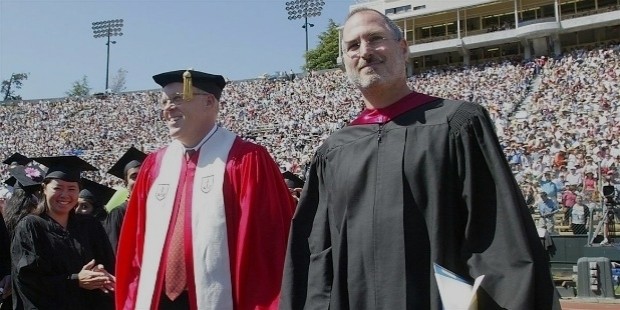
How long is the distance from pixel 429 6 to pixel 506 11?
6397mm

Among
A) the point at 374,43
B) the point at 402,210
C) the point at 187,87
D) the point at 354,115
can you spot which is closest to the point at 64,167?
the point at 187,87

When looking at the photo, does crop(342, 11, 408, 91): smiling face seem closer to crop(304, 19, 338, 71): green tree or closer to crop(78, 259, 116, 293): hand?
crop(78, 259, 116, 293): hand

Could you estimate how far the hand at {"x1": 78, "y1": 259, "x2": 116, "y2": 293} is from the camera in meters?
4.11

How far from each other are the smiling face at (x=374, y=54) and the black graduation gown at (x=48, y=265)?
8.85ft

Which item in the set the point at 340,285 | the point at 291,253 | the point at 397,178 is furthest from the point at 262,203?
the point at 397,178

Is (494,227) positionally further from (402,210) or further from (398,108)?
(398,108)

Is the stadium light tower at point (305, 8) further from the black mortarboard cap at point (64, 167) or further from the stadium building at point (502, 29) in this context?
the black mortarboard cap at point (64, 167)

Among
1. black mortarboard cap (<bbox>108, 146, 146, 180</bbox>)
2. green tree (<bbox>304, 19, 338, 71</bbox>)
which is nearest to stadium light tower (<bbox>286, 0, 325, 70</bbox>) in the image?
green tree (<bbox>304, 19, 338, 71</bbox>)

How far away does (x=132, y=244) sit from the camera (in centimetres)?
→ 380

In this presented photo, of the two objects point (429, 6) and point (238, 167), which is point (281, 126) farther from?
point (238, 167)

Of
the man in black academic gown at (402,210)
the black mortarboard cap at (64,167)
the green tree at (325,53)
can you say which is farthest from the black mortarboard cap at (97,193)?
the green tree at (325,53)

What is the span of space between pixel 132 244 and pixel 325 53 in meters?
60.1

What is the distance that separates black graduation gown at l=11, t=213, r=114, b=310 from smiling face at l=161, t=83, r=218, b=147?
1.33 m

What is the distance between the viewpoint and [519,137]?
20.8 metres
